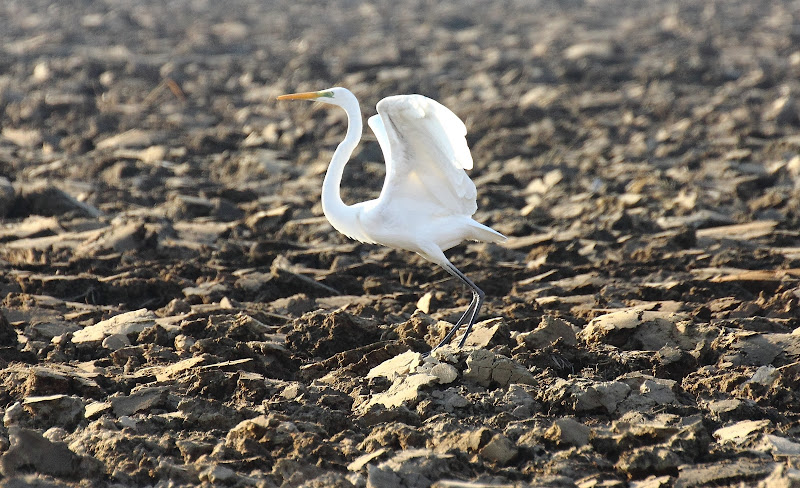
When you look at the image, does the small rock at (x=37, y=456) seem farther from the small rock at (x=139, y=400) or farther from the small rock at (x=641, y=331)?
the small rock at (x=641, y=331)

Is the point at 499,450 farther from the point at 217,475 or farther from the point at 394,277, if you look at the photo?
the point at 394,277

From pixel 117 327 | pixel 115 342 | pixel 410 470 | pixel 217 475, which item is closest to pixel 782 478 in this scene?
pixel 410 470

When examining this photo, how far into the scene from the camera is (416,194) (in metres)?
6.98

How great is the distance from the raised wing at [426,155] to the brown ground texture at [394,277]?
85 centimetres

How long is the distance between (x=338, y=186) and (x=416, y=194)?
1.72 feet

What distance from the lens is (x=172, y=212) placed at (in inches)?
439

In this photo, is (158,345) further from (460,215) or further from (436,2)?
(436,2)

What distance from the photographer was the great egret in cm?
641

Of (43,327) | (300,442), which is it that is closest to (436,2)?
(43,327)

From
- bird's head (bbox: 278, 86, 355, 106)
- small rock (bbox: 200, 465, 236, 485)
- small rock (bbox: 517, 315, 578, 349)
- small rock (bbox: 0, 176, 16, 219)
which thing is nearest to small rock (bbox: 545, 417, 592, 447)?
small rock (bbox: 517, 315, 578, 349)

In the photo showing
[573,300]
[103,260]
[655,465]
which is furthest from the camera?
[103,260]

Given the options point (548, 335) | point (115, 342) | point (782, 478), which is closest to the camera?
point (782, 478)

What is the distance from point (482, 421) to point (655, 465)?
940mm

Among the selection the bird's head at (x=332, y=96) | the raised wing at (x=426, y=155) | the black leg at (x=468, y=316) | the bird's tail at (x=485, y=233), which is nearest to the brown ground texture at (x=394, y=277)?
the black leg at (x=468, y=316)
